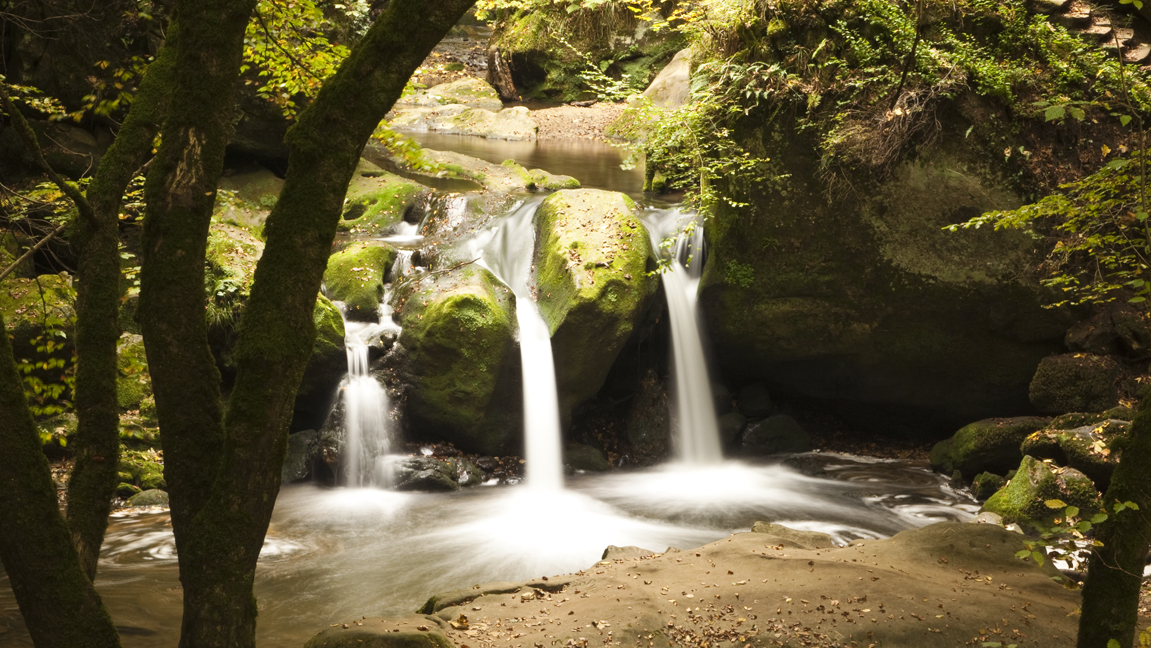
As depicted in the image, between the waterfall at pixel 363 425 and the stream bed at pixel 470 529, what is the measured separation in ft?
0.75

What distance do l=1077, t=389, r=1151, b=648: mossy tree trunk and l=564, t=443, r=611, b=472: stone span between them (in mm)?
7335

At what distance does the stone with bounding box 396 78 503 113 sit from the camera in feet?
83.8

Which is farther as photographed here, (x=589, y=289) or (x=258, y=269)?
(x=589, y=289)

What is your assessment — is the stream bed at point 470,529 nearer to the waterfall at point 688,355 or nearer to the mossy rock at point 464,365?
the waterfall at point 688,355

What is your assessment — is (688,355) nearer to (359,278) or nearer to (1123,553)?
(359,278)

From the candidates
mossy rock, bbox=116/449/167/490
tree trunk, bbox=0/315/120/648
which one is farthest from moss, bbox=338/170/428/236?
tree trunk, bbox=0/315/120/648

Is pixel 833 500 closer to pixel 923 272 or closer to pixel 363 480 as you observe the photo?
pixel 923 272

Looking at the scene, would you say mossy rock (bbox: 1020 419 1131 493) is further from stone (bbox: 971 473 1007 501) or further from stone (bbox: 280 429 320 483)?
stone (bbox: 280 429 320 483)

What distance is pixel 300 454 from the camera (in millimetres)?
9656

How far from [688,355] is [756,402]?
1.46 m

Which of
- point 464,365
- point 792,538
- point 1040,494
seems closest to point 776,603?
point 792,538

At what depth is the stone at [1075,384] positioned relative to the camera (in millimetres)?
9625

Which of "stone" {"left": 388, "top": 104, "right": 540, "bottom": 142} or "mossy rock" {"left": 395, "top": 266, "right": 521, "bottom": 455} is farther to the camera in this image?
"stone" {"left": 388, "top": 104, "right": 540, "bottom": 142}

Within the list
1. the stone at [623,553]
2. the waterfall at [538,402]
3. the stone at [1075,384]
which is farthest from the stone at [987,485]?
the waterfall at [538,402]
